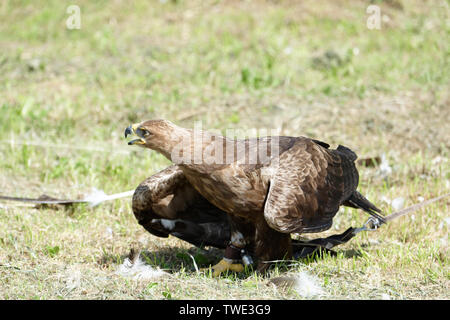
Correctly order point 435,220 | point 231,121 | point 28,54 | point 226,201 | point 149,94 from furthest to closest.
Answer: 1. point 28,54
2. point 149,94
3. point 231,121
4. point 435,220
5. point 226,201

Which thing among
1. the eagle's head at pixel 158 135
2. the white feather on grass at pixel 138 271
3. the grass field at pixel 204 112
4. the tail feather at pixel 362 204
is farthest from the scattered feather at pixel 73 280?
the tail feather at pixel 362 204

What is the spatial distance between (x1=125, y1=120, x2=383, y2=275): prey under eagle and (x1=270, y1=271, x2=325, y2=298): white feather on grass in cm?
30

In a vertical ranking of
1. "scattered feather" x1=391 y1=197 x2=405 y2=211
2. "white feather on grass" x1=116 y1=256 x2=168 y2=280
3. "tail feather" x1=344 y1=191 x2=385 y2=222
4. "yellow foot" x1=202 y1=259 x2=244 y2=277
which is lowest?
"yellow foot" x1=202 y1=259 x2=244 y2=277

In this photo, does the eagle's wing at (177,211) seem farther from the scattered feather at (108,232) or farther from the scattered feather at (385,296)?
the scattered feather at (385,296)

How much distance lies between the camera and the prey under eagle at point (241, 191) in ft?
13.4

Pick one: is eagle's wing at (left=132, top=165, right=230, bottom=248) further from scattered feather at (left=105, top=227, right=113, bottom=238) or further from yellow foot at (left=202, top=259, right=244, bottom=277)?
scattered feather at (left=105, top=227, right=113, bottom=238)

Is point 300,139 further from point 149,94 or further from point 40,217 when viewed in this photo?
point 149,94

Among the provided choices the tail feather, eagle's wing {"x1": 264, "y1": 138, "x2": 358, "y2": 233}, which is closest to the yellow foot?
eagle's wing {"x1": 264, "y1": 138, "x2": 358, "y2": 233}

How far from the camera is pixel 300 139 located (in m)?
4.64

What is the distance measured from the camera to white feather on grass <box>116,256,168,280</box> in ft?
14.3

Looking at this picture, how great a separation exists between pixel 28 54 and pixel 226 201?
22.1 ft

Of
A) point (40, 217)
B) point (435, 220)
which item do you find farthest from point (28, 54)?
point (435, 220)

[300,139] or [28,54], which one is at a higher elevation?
[28,54]

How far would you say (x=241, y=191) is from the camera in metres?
4.14
